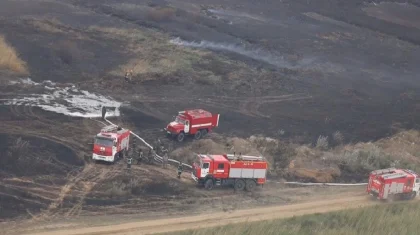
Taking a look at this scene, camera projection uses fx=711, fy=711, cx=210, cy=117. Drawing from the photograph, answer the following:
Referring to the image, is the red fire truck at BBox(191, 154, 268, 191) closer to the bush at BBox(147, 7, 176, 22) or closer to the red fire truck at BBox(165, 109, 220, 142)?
the red fire truck at BBox(165, 109, 220, 142)

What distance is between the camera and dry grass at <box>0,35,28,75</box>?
57.3m

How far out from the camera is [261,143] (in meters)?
46.6

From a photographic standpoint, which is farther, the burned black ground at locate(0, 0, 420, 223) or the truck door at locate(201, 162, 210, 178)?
the burned black ground at locate(0, 0, 420, 223)

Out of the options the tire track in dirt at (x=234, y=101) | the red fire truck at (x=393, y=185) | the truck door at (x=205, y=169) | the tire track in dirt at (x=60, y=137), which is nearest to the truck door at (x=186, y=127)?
Answer: the tire track in dirt at (x=234, y=101)

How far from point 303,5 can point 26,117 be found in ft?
187

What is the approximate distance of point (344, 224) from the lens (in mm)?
30453

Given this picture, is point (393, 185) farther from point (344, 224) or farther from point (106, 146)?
point (106, 146)

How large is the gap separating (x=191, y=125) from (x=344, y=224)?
1759 centimetres

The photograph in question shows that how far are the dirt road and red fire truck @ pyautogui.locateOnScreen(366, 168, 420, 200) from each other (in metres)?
0.74

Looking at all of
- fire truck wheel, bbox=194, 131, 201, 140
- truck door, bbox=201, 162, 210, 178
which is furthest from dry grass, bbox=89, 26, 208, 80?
truck door, bbox=201, 162, 210, 178

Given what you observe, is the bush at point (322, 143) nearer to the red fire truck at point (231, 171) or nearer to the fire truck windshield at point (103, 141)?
the red fire truck at point (231, 171)

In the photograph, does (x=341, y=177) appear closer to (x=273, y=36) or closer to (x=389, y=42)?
(x=273, y=36)

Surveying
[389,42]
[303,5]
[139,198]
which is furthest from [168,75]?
[303,5]

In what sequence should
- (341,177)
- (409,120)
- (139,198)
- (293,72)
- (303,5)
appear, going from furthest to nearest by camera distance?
(303,5), (293,72), (409,120), (341,177), (139,198)
